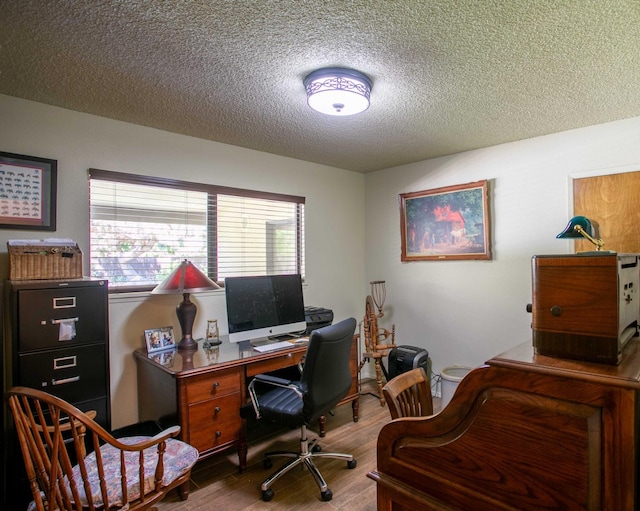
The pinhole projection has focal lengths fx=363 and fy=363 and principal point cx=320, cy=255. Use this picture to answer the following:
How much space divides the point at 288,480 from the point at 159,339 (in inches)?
50.9

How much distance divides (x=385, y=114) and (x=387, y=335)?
219cm

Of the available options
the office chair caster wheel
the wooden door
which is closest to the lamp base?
the office chair caster wheel

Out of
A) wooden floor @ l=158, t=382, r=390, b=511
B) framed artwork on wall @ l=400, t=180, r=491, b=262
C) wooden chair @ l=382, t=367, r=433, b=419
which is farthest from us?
framed artwork on wall @ l=400, t=180, r=491, b=262

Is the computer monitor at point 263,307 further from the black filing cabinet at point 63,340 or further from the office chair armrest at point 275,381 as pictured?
the black filing cabinet at point 63,340

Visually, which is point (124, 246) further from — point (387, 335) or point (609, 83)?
point (609, 83)

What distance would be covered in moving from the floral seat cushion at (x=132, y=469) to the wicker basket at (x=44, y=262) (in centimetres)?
99

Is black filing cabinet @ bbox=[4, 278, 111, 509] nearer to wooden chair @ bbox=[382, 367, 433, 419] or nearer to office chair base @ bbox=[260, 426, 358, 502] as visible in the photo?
office chair base @ bbox=[260, 426, 358, 502]

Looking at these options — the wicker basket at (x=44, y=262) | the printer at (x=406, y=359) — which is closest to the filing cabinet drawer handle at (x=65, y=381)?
the wicker basket at (x=44, y=262)

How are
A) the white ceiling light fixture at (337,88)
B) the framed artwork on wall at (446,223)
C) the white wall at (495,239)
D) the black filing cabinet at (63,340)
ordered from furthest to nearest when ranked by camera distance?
the framed artwork on wall at (446,223)
the white wall at (495,239)
the white ceiling light fixture at (337,88)
the black filing cabinet at (63,340)

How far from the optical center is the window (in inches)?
100

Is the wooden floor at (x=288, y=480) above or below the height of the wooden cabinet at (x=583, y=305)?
below

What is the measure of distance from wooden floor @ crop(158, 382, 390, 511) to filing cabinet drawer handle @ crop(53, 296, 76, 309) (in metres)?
1.24

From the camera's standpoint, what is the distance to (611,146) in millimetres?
2676

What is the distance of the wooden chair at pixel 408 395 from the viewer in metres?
1.31
